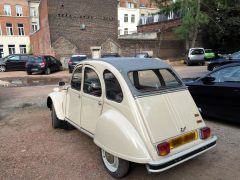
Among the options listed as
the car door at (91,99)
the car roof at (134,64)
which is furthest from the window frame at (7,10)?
the car roof at (134,64)

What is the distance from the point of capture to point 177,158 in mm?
3047

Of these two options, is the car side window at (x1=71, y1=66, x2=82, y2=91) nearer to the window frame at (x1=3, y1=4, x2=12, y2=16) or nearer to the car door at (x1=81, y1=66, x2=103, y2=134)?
the car door at (x1=81, y1=66, x2=103, y2=134)

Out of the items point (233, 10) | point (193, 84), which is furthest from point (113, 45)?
point (193, 84)

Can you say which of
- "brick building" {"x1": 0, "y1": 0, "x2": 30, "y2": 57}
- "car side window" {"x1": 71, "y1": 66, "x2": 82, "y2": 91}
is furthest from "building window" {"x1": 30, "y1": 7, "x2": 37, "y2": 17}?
"car side window" {"x1": 71, "y1": 66, "x2": 82, "y2": 91}

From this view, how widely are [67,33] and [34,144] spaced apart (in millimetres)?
21425

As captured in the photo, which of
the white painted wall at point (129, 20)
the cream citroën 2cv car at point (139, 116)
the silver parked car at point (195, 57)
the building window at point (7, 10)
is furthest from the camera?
the white painted wall at point (129, 20)

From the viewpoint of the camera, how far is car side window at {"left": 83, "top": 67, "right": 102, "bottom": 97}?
12.7 ft

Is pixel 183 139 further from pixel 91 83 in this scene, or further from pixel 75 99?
pixel 75 99

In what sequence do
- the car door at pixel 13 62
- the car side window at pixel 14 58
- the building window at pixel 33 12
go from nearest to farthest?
the car door at pixel 13 62 < the car side window at pixel 14 58 < the building window at pixel 33 12

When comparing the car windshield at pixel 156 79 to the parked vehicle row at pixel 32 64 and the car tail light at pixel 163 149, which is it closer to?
the car tail light at pixel 163 149

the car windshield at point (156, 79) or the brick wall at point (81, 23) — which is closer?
the car windshield at point (156, 79)

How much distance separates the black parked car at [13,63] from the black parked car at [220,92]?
19.6m

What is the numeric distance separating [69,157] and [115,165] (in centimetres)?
109

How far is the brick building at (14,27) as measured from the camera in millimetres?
39688
